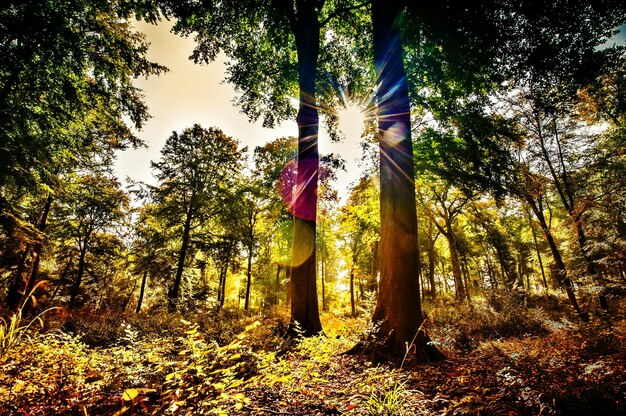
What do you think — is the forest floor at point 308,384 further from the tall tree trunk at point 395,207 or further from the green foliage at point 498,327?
the green foliage at point 498,327

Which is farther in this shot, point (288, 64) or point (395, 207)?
point (288, 64)

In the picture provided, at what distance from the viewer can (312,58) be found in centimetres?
866

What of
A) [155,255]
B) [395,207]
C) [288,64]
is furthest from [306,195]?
[155,255]

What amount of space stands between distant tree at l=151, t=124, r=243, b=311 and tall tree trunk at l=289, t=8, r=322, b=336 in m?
9.62

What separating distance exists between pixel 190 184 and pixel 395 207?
14208mm

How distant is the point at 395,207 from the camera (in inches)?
218

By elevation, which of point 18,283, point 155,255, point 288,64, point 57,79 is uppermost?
point 288,64

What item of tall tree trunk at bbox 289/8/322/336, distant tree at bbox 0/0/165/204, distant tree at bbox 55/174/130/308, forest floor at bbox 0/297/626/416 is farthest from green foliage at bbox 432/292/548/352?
distant tree at bbox 55/174/130/308

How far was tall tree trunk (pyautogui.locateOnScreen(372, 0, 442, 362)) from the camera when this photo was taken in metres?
4.90

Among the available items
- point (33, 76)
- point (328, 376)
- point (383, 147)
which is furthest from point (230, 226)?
point (328, 376)

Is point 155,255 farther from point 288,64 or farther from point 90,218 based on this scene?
point 288,64

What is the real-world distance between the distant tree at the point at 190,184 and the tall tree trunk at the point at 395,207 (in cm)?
1239

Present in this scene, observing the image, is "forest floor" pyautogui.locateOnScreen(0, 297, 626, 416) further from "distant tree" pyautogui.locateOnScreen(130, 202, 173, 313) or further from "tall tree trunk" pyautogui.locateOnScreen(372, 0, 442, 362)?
"distant tree" pyautogui.locateOnScreen(130, 202, 173, 313)

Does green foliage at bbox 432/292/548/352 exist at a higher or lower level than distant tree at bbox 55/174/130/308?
lower
